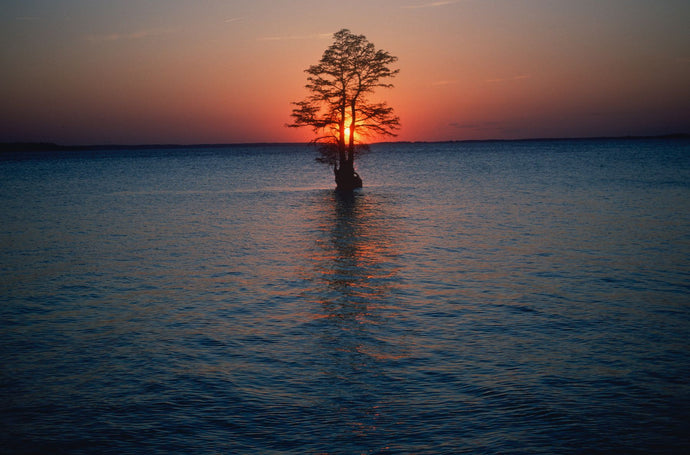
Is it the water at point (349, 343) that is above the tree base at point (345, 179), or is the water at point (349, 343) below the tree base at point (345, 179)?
below

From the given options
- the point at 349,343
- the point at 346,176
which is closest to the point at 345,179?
the point at 346,176

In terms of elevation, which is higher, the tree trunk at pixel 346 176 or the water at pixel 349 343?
the tree trunk at pixel 346 176

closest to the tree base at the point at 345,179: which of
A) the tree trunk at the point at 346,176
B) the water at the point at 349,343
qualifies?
the tree trunk at the point at 346,176

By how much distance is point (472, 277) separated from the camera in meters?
17.3

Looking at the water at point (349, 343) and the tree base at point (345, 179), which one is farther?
the tree base at point (345, 179)

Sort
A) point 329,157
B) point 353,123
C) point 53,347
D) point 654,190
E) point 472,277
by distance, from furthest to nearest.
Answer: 1. point 329,157
2. point 353,123
3. point 654,190
4. point 472,277
5. point 53,347

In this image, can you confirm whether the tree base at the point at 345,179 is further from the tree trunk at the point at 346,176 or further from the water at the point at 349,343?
the water at the point at 349,343

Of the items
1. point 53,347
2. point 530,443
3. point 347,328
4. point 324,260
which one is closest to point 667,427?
point 530,443

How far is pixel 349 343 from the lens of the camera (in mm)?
11445

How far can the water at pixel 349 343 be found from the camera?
7.73 m

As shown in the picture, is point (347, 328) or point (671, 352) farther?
point (347, 328)

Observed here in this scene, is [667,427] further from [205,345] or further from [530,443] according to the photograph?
[205,345]

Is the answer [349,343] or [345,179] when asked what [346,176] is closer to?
[345,179]

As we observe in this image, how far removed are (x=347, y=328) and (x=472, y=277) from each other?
633 centimetres
